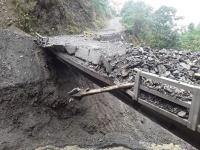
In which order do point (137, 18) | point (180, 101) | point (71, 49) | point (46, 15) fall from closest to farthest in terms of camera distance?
point (180, 101)
point (71, 49)
point (46, 15)
point (137, 18)

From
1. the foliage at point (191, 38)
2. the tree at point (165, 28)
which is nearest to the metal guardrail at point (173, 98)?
the tree at point (165, 28)

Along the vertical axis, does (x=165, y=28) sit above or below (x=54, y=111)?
above

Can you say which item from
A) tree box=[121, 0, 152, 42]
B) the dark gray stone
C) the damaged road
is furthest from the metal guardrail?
tree box=[121, 0, 152, 42]

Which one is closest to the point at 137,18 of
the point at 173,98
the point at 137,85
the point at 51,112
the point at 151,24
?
the point at 151,24

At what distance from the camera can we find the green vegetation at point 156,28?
56.1 feet

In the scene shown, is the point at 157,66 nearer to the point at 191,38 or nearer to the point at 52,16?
the point at 52,16

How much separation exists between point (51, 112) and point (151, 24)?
904 centimetres

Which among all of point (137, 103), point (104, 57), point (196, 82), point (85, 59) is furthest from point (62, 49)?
point (196, 82)

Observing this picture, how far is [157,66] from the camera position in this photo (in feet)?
26.0

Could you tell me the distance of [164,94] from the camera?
6.30 metres

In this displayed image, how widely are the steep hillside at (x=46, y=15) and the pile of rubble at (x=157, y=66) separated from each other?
708cm

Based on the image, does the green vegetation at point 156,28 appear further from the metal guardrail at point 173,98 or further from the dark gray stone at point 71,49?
the metal guardrail at point 173,98

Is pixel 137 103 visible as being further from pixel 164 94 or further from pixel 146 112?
pixel 164 94

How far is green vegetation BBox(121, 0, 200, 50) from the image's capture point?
1709 cm
